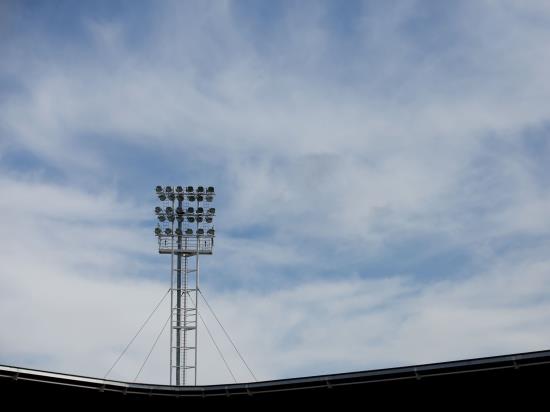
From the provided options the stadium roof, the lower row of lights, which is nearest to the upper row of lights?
the lower row of lights

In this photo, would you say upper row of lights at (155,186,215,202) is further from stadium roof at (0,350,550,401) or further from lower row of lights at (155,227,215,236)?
stadium roof at (0,350,550,401)

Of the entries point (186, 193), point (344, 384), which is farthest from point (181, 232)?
point (344, 384)

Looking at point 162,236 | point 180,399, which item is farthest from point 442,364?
point 162,236

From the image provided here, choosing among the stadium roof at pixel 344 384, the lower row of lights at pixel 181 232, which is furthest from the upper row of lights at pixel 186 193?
the stadium roof at pixel 344 384

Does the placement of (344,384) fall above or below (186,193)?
below

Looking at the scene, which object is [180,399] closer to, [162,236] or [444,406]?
[444,406]

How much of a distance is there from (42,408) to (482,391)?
1869 cm

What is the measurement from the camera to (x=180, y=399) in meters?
34.9

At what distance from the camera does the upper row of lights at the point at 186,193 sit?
160 ft

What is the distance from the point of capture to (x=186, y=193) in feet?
161

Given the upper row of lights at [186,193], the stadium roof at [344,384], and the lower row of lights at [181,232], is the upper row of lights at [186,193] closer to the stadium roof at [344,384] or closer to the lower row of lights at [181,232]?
the lower row of lights at [181,232]

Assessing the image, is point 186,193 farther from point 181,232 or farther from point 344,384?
point 344,384

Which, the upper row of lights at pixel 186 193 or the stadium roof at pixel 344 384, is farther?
the upper row of lights at pixel 186 193

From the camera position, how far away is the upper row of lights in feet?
160
